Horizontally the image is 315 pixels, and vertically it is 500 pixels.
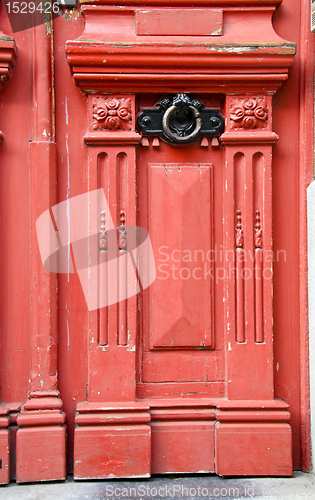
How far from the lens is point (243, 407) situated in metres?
2.92

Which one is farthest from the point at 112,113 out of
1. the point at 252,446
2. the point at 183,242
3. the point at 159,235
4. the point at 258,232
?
the point at 252,446

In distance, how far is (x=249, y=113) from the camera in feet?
9.89

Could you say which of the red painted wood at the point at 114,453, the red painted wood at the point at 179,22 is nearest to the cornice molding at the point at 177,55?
the red painted wood at the point at 179,22

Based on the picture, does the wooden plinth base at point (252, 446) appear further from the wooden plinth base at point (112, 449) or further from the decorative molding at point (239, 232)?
the decorative molding at point (239, 232)

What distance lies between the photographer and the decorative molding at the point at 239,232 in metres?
3.01

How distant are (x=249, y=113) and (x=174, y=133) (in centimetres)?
56

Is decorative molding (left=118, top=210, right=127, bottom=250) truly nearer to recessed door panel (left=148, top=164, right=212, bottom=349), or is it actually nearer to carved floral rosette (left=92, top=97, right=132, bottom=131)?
recessed door panel (left=148, top=164, right=212, bottom=349)

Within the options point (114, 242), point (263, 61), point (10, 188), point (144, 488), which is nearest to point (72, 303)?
point (114, 242)

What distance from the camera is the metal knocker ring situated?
2.99 meters

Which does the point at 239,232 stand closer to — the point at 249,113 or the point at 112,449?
the point at 249,113

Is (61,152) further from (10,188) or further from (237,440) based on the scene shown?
(237,440)

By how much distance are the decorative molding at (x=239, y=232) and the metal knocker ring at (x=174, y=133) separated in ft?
2.11

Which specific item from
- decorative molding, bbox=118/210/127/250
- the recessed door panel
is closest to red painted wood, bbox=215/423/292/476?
the recessed door panel

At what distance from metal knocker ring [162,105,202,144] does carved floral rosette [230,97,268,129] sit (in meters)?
0.25
